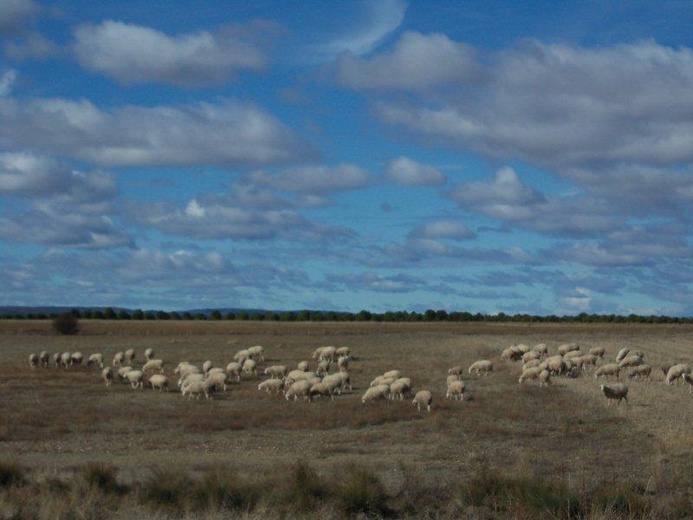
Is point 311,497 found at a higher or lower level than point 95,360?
lower

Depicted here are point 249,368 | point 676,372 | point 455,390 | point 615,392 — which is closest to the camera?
point 615,392

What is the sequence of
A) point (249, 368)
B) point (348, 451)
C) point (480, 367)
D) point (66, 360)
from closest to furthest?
point (348, 451) < point (480, 367) < point (249, 368) < point (66, 360)

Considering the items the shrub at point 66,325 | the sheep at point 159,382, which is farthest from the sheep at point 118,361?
the shrub at point 66,325

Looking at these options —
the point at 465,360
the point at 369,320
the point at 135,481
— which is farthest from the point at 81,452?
the point at 369,320

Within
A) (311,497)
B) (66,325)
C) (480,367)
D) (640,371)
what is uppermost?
(66,325)

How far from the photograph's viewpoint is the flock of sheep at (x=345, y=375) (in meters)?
30.0

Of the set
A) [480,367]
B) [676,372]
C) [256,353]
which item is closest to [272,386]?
[480,367]

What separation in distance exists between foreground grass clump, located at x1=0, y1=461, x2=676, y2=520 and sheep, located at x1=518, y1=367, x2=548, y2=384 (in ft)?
67.5

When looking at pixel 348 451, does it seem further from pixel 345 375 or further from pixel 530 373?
pixel 530 373

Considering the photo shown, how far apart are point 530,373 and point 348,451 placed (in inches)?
645

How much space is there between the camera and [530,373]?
1375 inches

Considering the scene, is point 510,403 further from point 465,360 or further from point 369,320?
point 369,320

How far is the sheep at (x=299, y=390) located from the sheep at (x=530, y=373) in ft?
29.9

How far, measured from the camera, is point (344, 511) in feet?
43.9
